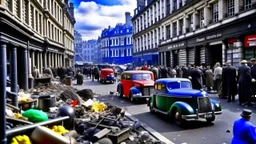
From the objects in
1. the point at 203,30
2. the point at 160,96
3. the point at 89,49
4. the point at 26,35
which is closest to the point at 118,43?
the point at 89,49

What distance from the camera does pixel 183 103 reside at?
8.40m

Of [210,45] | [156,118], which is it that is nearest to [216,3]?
[210,45]

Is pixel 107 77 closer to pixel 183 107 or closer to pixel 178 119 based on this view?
pixel 178 119

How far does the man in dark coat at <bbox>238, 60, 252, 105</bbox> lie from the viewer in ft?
37.6

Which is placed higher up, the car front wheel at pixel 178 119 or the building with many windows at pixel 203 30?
the building with many windows at pixel 203 30

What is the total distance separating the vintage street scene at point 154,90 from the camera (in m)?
6.50

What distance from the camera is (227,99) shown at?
541 inches

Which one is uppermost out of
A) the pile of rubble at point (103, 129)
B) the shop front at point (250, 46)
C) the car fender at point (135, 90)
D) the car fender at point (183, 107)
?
the shop front at point (250, 46)

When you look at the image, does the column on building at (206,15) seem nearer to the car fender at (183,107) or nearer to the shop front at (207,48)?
the shop front at (207,48)

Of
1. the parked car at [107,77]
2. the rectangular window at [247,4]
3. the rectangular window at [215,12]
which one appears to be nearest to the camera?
the rectangular window at [247,4]

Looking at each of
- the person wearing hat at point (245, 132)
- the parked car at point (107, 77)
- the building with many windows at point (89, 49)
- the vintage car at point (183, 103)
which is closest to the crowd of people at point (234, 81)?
the vintage car at point (183, 103)

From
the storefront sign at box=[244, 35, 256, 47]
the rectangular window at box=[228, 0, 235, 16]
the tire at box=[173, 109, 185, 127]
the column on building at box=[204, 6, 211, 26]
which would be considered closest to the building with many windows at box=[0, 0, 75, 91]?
the tire at box=[173, 109, 185, 127]

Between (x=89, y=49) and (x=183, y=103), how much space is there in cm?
12621

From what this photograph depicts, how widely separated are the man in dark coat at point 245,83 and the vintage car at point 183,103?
3.45 meters
